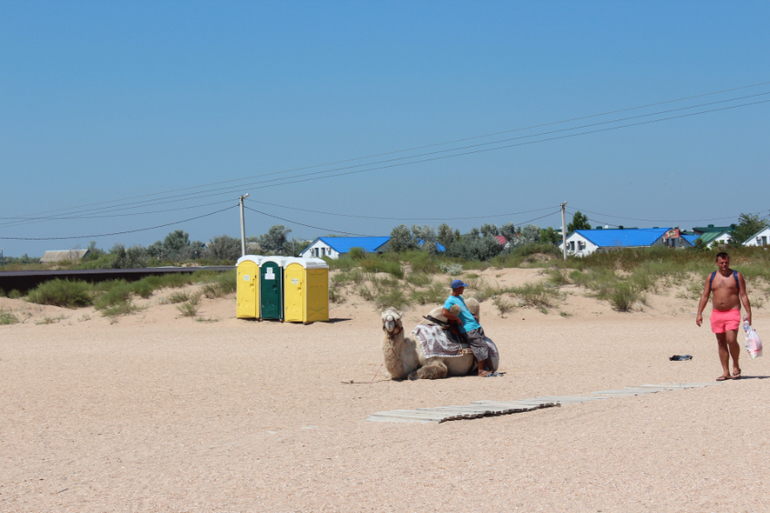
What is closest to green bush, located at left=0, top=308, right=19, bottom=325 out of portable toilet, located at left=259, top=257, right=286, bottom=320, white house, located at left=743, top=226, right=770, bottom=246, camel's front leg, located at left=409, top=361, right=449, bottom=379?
portable toilet, located at left=259, top=257, right=286, bottom=320

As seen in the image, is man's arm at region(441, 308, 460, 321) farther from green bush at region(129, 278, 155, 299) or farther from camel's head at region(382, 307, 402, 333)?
green bush at region(129, 278, 155, 299)

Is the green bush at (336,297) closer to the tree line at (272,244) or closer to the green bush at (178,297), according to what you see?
the green bush at (178,297)

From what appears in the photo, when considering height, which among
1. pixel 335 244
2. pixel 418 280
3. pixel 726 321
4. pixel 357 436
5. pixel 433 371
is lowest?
pixel 357 436

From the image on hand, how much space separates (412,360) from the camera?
11.1m

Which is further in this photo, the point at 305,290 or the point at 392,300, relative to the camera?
the point at 392,300

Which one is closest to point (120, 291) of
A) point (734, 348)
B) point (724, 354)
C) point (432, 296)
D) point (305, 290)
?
point (305, 290)

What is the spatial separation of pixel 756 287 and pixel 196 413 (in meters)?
21.7

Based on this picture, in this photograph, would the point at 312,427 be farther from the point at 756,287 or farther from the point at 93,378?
the point at 756,287

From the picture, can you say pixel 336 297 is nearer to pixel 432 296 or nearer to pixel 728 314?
pixel 432 296

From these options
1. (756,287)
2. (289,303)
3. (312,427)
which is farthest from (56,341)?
(756,287)

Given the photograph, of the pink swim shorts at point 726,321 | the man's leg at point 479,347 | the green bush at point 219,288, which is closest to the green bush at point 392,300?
the green bush at point 219,288

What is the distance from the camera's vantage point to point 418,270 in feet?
96.6

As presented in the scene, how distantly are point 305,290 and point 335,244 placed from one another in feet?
249

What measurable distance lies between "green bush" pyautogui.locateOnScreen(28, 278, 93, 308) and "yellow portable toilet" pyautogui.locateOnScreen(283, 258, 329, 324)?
10.6 meters
